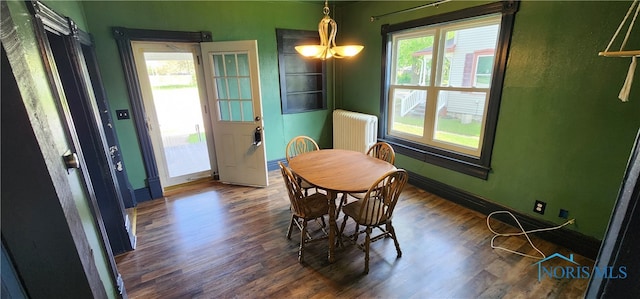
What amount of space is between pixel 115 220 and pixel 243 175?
1.54 m

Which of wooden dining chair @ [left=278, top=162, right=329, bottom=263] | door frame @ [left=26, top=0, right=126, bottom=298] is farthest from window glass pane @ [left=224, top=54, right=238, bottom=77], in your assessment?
wooden dining chair @ [left=278, top=162, right=329, bottom=263]

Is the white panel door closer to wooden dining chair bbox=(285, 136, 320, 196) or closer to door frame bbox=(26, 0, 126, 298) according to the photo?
wooden dining chair bbox=(285, 136, 320, 196)

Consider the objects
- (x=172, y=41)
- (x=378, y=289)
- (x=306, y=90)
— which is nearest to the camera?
(x=378, y=289)

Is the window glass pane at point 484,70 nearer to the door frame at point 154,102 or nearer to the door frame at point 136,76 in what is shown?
the door frame at point 136,76

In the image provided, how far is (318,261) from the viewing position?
2148mm

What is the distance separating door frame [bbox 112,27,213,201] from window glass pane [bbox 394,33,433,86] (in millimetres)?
2465

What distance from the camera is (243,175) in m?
3.59

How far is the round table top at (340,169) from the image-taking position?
6.58 feet

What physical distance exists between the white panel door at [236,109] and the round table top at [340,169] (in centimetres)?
109

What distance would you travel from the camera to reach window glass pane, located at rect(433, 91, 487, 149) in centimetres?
272

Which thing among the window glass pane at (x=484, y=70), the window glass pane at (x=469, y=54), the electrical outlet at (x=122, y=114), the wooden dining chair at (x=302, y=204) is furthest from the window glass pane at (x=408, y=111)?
the electrical outlet at (x=122, y=114)

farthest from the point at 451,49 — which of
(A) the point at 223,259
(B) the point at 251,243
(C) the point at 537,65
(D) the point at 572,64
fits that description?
(A) the point at 223,259

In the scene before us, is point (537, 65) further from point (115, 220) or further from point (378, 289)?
point (115, 220)

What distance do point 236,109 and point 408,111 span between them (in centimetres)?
232
